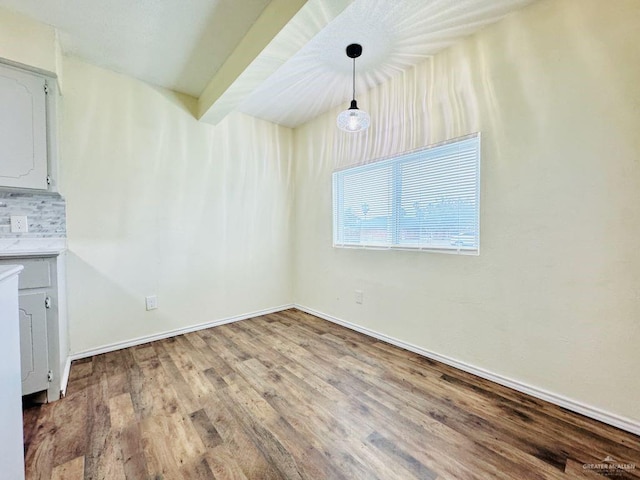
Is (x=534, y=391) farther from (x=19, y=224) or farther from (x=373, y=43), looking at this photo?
(x=19, y=224)

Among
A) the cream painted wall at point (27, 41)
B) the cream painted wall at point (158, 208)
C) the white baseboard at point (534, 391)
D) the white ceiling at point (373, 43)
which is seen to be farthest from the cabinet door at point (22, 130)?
the white baseboard at point (534, 391)

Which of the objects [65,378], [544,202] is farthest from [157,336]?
[544,202]

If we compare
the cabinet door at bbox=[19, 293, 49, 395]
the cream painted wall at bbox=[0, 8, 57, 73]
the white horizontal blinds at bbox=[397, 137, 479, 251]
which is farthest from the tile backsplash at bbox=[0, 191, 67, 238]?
the white horizontal blinds at bbox=[397, 137, 479, 251]

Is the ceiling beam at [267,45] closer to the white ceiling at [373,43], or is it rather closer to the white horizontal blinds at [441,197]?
the white ceiling at [373,43]

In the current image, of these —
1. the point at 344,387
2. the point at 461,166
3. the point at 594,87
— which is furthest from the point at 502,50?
the point at 344,387

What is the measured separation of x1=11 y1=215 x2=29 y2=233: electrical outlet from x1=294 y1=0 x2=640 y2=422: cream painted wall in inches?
119

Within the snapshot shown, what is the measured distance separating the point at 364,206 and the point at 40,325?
2657 millimetres

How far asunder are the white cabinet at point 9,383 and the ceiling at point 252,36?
1771mm

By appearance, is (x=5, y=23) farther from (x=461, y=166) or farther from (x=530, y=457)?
(x=530, y=457)

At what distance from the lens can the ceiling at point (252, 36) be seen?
1696 millimetres

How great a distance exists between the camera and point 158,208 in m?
2.66

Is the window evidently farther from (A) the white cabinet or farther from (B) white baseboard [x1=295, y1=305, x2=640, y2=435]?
(A) the white cabinet

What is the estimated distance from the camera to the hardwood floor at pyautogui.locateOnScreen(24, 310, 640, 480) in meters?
1.24

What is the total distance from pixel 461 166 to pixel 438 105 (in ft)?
1.78
